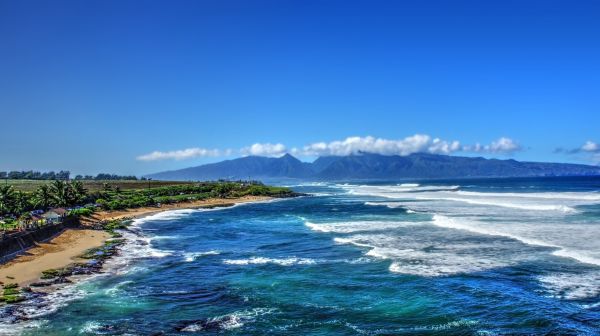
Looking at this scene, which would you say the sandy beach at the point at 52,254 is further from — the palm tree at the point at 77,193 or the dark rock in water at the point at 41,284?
the palm tree at the point at 77,193

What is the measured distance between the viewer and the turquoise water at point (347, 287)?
23094 millimetres

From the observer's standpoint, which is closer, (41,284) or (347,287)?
(347,287)

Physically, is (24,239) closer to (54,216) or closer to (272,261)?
(54,216)

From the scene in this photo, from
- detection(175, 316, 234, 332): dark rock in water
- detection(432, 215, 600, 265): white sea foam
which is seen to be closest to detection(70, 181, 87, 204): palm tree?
detection(432, 215, 600, 265): white sea foam

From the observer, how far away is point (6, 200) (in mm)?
69188

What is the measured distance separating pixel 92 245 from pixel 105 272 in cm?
1517

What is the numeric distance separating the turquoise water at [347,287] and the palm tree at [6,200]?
27.6m

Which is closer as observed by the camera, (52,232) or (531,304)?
(531,304)

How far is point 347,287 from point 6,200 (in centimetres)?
5837

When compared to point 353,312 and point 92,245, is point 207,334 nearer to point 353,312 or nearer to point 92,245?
point 353,312

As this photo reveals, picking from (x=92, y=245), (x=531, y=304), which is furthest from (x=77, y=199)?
(x=531, y=304)

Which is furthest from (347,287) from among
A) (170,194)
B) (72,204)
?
(170,194)

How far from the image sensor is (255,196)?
463ft

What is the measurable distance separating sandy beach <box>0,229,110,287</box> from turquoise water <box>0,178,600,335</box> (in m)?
4.38
